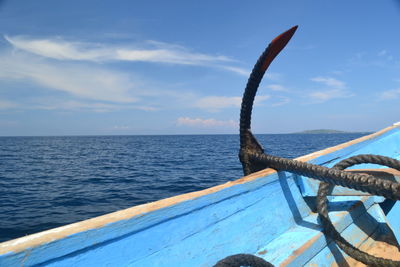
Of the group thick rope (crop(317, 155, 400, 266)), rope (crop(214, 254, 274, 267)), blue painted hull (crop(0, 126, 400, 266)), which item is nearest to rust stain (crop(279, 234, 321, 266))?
blue painted hull (crop(0, 126, 400, 266))

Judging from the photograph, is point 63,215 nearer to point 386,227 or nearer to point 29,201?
point 29,201

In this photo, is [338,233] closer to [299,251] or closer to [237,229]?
[299,251]

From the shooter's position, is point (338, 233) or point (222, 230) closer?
point (222, 230)

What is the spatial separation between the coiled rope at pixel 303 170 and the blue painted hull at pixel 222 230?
0.13 meters

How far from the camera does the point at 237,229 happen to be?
5.74 ft

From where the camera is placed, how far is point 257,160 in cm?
218

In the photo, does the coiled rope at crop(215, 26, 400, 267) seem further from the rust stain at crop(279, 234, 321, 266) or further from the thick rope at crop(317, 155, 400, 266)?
the rust stain at crop(279, 234, 321, 266)

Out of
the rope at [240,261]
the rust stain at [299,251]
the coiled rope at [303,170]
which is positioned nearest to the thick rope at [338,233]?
the coiled rope at [303,170]

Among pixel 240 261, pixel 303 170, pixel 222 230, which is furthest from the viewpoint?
pixel 303 170

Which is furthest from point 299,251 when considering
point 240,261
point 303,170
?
point 240,261

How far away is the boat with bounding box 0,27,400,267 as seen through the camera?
1.06 m

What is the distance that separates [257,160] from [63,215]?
7.73 metres

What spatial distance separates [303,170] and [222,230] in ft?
2.31

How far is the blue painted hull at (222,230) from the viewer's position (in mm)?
1044
